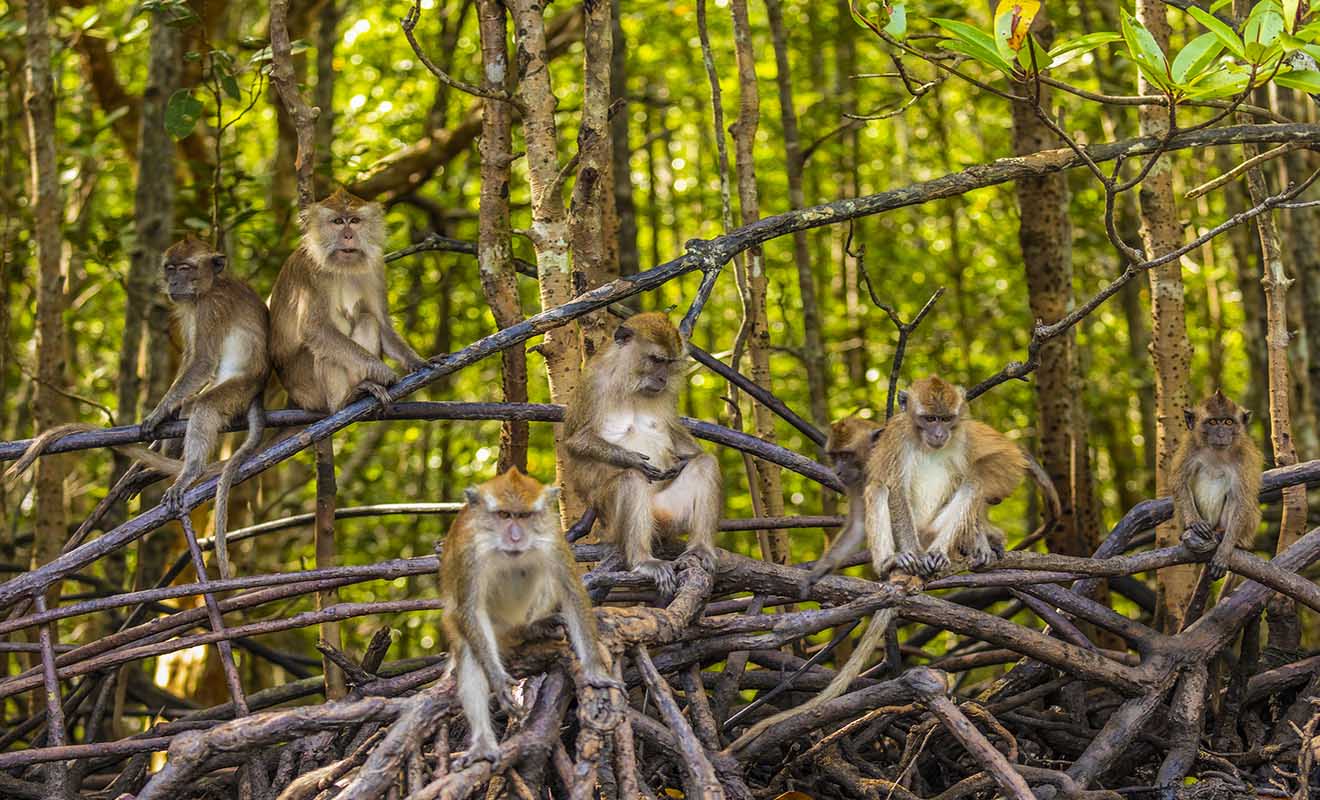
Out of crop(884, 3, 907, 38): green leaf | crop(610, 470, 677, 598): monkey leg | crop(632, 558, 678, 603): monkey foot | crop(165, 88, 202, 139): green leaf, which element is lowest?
crop(632, 558, 678, 603): monkey foot

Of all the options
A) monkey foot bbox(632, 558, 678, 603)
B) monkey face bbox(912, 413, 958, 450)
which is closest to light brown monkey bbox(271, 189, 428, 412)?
monkey foot bbox(632, 558, 678, 603)

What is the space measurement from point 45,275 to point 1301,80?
7.57 meters

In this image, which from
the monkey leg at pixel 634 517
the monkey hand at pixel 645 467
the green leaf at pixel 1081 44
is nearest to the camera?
the green leaf at pixel 1081 44

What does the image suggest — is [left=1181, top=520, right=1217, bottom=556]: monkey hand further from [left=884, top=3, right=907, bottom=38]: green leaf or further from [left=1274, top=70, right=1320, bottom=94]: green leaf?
[left=884, top=3, right=907, bottom=38]: green leaf

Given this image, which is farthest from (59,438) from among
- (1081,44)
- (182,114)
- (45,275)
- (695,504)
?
(1081,44)

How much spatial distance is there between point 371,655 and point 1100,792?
3213mm

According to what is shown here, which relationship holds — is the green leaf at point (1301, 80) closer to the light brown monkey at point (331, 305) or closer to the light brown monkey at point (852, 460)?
the light brown monkey at point (852, 460)

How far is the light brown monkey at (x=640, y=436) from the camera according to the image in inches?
259

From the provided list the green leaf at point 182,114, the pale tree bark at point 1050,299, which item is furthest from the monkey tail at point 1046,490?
the green leaf at point 182,114

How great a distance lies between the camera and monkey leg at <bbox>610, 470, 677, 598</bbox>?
6.32 metres

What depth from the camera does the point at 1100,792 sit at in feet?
18.2

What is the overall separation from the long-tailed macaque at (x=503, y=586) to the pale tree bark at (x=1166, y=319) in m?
3.83

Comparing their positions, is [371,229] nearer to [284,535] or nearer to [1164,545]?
[1164,545]

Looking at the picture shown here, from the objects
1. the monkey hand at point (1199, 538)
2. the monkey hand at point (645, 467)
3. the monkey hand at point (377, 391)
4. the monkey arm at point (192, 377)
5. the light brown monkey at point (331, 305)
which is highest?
the light brown monkey at point (331, 305)
